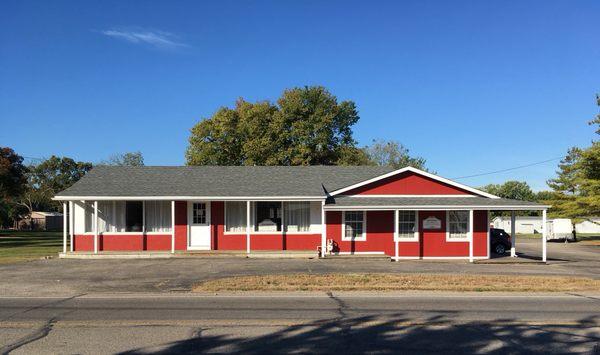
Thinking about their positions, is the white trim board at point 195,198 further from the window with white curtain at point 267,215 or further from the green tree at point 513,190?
the green tree at point 513,190

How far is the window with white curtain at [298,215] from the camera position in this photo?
2503 centimetres

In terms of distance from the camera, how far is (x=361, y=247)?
2453cm

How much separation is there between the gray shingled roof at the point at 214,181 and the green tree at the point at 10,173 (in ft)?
112

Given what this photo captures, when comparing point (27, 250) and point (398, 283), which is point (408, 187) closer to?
point (398, 283)

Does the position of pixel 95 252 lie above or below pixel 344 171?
below

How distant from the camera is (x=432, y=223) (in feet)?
80.3

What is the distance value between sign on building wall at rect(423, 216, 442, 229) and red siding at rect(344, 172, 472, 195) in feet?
4.18

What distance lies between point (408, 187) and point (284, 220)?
590 centimetres

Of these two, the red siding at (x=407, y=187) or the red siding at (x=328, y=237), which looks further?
the red siding at (x=407, y=187)

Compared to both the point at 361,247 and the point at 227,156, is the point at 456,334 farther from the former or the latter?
A: the point at 227,156

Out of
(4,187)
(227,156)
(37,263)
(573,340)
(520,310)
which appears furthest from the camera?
(4,187)

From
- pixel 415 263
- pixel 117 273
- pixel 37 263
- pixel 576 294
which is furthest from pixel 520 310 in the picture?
pixel 37 263

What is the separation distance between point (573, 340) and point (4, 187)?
60.8m

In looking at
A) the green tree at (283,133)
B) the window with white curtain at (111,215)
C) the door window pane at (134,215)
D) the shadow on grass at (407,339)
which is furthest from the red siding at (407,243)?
the green tree at (283,133)
